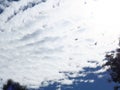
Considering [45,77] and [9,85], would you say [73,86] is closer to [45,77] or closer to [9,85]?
[45,77]

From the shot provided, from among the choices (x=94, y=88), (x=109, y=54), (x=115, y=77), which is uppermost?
(x=94, y=88)

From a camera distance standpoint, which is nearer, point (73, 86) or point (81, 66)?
point (81, 66)

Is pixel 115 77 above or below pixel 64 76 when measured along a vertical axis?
below

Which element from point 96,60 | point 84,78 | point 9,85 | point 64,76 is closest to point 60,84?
point 64,76

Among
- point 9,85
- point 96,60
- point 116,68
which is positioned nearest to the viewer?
point 116,68

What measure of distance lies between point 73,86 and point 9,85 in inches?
3586

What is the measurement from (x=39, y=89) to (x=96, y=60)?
81.2ft

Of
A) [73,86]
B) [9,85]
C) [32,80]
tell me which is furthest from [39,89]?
[9,85]

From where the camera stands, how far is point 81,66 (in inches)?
4099

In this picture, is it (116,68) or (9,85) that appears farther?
(9,85)

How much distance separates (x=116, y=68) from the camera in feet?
60.8

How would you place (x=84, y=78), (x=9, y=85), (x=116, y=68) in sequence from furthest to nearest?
(x=84, y=78) → (x=9, y=85) → (x=116, y=68)

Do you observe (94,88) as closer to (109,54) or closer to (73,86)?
(73,86)

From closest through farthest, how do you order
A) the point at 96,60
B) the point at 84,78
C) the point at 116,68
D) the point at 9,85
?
the point at 116,68
the point at 9,85
the point at 96,60
the point at 84,78
